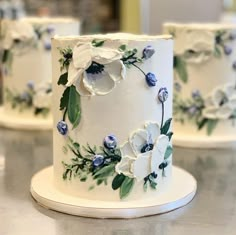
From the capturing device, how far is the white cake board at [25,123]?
113cm

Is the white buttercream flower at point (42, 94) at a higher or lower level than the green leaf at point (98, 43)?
lower

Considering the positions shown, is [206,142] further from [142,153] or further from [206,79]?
[142,153]

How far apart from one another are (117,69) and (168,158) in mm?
131

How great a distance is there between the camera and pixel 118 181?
72cm

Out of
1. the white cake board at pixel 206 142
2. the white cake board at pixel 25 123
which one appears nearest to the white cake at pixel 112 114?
the white cake board at pixel 206 142

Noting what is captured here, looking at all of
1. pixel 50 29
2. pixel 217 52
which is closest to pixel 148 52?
pixel 217 52

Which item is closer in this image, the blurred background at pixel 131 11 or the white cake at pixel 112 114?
the white cake at pixel 112 114

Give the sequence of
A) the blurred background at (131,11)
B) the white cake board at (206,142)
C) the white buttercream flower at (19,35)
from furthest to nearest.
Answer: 1. the blurred background at (131,11)
2. the white buttercream flower at (19,35)
3. the white cake board at (206,142)

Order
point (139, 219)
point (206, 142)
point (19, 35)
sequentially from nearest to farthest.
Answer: point (139, 219) < point (206, 142) < point (19, 35)

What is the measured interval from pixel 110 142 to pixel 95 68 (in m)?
0.08

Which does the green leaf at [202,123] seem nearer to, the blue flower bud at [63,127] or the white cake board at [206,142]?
the white cake board at [206,142]

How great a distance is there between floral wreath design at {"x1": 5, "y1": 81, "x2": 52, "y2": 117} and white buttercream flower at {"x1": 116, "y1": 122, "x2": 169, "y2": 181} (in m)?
0.45

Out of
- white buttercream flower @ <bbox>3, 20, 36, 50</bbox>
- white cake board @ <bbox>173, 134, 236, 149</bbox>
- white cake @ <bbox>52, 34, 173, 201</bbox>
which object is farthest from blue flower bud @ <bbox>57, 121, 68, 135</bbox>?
white buttercream flower @ <bbox>3, 20, 36, 50</bbox>

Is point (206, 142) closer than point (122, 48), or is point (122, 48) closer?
point (122, 48)
